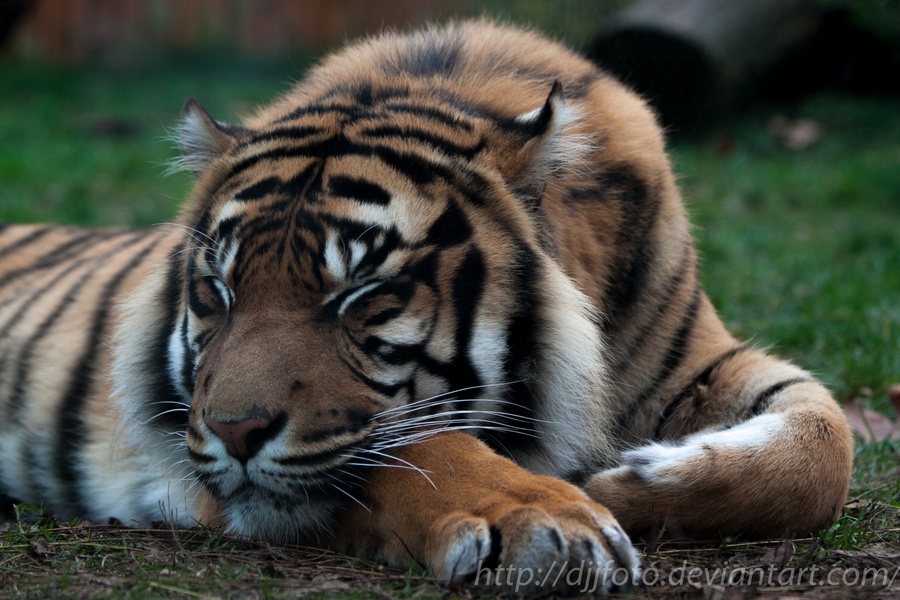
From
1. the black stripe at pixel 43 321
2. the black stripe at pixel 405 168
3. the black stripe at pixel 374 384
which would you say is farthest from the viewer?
the black stripe at pixel 43 321

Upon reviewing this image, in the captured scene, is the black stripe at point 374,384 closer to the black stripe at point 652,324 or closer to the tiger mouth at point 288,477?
the tiger mouth at point 288,477

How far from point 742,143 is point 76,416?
248 inches

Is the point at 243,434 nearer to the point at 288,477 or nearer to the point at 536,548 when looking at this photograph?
the point at 288,477

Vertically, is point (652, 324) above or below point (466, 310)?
below

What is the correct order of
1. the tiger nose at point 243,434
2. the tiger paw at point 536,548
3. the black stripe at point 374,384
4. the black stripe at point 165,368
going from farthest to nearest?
the black stripe at point 165,368 → the black stripe at point 374,384 → the tiger nose at point 243,434 → the tiger paw at point 536,548

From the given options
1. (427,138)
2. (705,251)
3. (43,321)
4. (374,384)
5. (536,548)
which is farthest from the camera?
(705,251)

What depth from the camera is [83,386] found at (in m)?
3.36

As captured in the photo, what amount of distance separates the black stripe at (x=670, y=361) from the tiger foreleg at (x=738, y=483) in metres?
0.34

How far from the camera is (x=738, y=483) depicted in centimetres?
217

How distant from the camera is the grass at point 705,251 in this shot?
197cm

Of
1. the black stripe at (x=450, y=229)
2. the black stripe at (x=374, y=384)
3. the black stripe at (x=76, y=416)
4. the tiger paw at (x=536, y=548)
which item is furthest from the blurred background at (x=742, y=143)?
the tiger paw at (x=536, y=548)

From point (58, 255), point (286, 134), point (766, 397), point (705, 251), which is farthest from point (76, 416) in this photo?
point (705, 251)

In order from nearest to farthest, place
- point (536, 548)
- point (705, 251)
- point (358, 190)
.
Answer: point (536, 548) → point (358, 190) → point (705, 251)

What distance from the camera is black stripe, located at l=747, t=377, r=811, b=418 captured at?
2.57 metres
